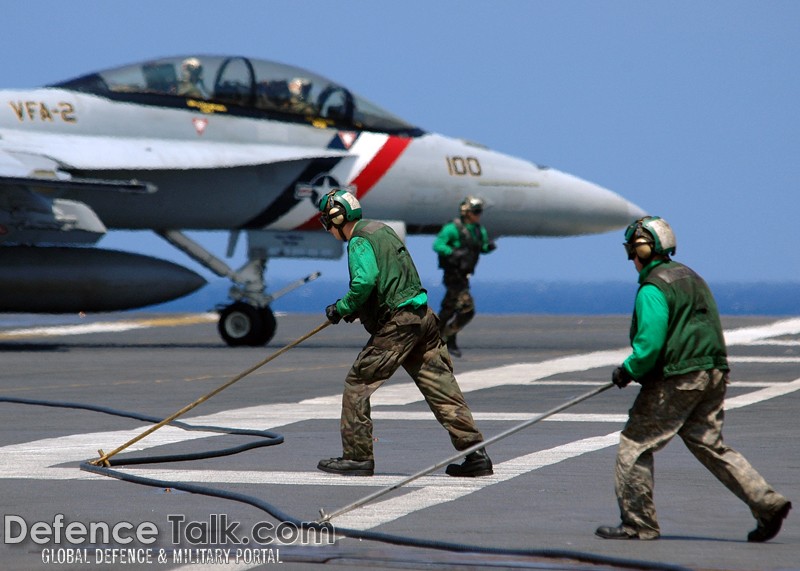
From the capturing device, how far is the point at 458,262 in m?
19.6

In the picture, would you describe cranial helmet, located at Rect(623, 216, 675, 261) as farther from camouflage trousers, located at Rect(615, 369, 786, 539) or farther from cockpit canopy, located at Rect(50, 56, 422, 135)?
cockpit canopy, located at Rect(50, 56, 422, 135)

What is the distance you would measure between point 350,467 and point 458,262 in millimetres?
10263

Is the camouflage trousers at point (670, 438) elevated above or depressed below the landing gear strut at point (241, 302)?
below

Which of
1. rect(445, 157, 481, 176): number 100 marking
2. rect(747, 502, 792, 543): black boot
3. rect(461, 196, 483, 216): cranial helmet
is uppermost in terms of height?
rect(445, 157, 481, 176): number 100 marking

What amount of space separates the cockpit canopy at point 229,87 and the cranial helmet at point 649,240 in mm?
14813

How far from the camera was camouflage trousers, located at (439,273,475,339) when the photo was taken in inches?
771

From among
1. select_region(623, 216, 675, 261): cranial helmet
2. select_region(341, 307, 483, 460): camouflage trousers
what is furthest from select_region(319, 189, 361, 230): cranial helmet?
select_region(623, 216, 675, 261): cranial helmet

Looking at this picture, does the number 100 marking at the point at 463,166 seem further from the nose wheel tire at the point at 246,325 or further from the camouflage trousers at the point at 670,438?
the camouflage trousers at the point at 670,438

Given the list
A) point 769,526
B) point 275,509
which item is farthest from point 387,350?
point 769,526

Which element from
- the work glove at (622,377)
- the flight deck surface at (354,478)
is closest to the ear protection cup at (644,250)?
the work glove at (622,377)

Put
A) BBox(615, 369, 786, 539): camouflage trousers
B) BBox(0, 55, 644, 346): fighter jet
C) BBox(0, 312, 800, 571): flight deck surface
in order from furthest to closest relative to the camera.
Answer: BBox(0, 55, 644, 346): fighter jet → BBox(615, 369, 786, 539): camouflage trousers → BBox(0, 312, 800, 571): flight deck surface

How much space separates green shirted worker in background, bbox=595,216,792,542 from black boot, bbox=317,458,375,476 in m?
2.42

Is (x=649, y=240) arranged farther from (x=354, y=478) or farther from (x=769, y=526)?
(x=354, y=478)

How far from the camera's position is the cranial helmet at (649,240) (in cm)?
758
